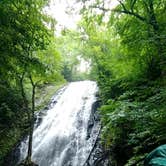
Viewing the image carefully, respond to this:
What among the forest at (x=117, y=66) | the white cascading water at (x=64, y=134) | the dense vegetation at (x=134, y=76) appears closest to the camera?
the forest at (x=117, y=66)

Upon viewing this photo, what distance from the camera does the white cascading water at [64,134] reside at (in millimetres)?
10641

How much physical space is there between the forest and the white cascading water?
98 cm

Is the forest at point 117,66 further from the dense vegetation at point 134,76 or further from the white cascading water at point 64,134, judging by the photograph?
the white cascading water at point 64,134

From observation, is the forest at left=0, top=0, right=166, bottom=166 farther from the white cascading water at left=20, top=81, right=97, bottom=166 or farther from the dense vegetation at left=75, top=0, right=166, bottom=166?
the white cascading water at left=20, top=81, right=97, bottom=166

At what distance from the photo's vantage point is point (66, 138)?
12.0 meters

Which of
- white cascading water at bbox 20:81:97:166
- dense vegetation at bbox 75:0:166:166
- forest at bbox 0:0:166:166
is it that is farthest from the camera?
white cascading water at bbox 20:81:97:166

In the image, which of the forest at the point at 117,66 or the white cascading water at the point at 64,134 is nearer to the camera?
the forest at the point at 117,66

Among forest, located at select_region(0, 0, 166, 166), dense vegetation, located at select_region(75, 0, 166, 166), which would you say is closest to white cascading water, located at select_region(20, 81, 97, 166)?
forest, located at select_region(0, 0, 166, 166)

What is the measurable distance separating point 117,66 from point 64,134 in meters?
4.94

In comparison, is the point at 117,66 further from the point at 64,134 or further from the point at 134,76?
the point at 64,134

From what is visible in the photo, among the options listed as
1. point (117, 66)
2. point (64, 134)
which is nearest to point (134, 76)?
point (117, 66)

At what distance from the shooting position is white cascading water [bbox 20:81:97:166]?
34.9 ft

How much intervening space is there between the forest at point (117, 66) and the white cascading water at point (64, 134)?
979 mm

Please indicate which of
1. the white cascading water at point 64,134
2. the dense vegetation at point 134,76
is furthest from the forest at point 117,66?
the white cascading water at point 64,134
